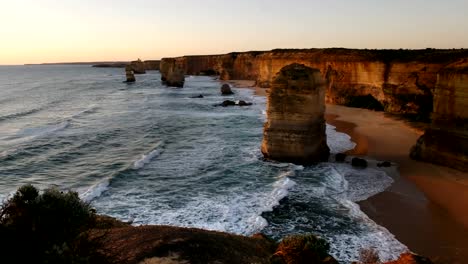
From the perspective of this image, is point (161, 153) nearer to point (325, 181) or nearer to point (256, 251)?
point (325, 181)

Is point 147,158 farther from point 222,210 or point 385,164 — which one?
point 385,164

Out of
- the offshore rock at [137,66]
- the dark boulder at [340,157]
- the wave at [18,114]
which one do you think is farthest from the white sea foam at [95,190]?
the offshore rock at [137,66]

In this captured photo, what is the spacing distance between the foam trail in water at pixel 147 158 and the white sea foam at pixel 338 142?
11294 millimetres

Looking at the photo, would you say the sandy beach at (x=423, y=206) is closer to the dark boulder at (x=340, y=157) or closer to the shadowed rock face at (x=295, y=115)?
the dark boulder at (x=340, y=157)

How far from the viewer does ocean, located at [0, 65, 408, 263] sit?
15109 millimetres

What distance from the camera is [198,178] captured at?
68.4ft

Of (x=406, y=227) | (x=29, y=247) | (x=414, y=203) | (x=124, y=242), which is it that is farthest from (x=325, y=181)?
(x=29, y=247)

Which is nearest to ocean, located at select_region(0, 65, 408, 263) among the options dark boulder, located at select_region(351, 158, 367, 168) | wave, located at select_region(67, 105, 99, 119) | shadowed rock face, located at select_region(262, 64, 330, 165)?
dark boulder, located at select_region(351, 158, 367, 168)

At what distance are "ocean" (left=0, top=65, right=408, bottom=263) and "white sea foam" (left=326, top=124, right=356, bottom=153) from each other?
0.23 feet

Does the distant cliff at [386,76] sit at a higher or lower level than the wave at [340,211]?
higher

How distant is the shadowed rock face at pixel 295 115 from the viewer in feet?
72.3

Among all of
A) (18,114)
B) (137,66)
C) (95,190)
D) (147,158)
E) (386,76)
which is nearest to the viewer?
(95,190)

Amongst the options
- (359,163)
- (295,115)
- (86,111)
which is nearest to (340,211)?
(359,163)

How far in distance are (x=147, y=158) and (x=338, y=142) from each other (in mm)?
13251
